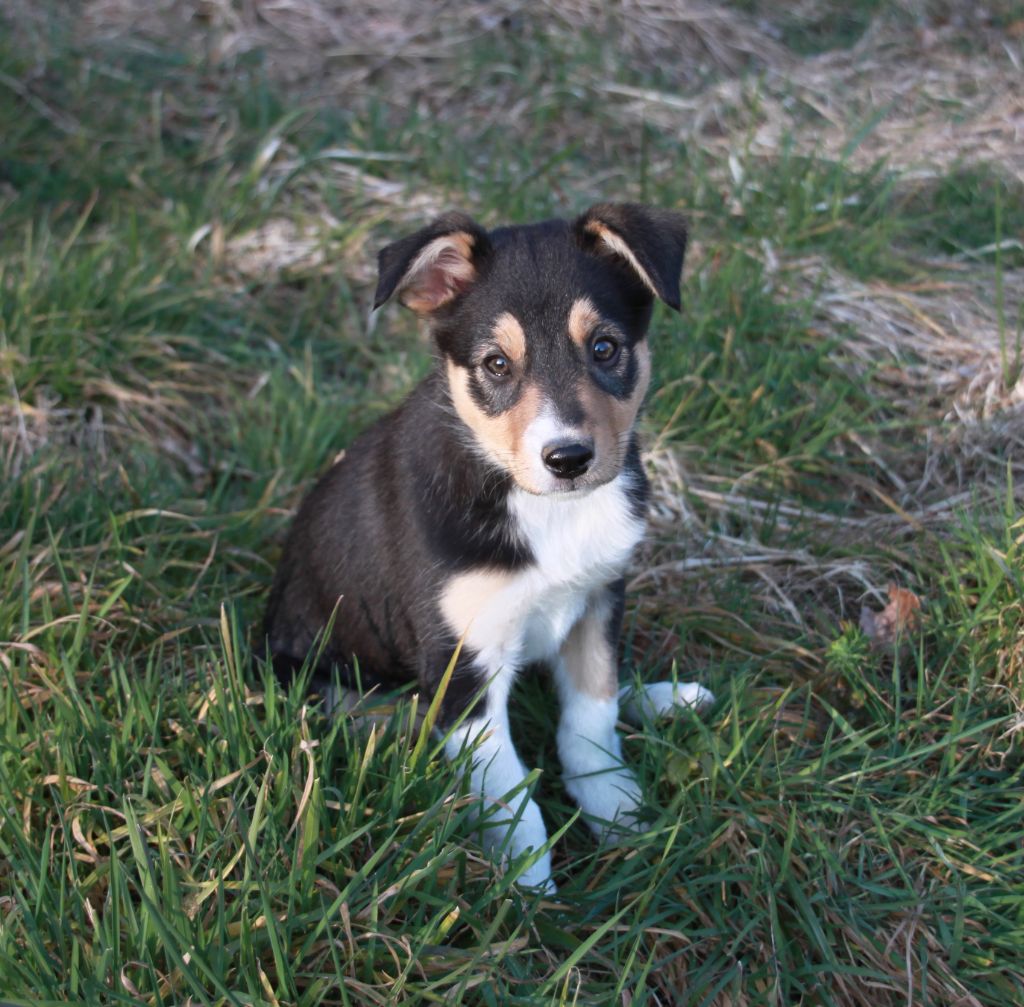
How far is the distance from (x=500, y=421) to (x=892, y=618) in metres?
1.71

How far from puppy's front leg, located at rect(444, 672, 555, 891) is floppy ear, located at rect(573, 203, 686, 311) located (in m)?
1.19

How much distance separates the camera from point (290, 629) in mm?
3814

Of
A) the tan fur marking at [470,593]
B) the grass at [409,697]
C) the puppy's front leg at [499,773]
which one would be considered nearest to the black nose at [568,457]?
the tan fur marking at [470,593]

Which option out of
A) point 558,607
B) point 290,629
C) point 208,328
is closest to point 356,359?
point 208,328

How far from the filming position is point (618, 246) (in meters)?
3.13

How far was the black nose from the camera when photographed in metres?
2.90

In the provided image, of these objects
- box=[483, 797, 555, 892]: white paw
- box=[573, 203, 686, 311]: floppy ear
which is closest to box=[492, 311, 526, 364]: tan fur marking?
box=[573, 203, 686, 311]: floppy ear

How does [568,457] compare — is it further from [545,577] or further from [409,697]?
[409,697]

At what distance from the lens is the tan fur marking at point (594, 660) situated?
3525 mm

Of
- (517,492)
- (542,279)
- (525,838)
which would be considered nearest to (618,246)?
(542,279)

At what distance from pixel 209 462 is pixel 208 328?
34.4 inches

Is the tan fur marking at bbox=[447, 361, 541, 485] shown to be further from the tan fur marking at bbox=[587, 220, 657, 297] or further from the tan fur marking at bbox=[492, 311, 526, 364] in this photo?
the tan fur marking at bbox=[587, 220, 657, 297]

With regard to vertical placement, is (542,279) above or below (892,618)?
above

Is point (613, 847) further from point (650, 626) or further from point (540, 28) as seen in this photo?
point (540, 28)
